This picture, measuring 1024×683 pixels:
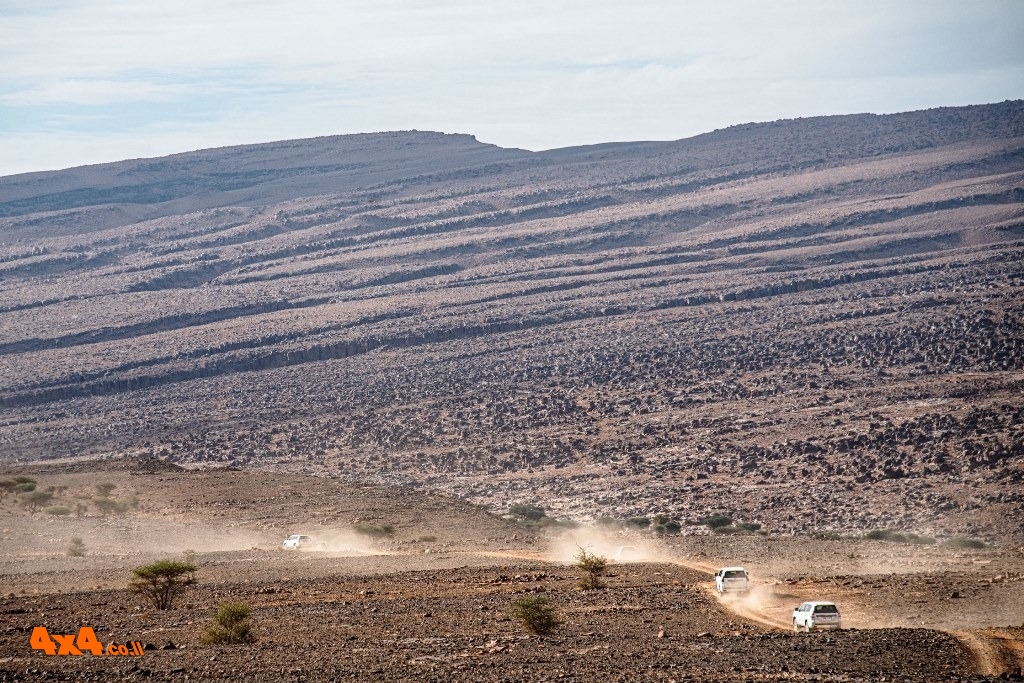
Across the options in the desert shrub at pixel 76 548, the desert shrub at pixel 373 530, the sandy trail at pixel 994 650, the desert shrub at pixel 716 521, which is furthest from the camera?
the desert shrub at pixel 716 521

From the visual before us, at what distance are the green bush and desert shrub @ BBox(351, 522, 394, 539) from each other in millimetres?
17303

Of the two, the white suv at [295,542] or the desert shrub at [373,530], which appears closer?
the white suv at [295,542]

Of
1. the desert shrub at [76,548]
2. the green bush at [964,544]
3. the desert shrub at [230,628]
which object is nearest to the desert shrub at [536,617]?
the desert shrub at [230,628]

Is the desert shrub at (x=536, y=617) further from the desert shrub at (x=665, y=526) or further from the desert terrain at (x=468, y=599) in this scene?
the desert shrub at (x=665, y=526)

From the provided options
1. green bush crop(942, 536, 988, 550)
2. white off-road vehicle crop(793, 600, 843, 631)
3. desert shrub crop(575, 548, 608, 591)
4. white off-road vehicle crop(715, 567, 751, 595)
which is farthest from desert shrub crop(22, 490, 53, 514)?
white off-road vehicle crop(793, 600, 843, 631)

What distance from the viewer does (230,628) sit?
21891 mm

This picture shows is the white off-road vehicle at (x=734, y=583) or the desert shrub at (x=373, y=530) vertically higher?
the white off-road vehicle at (x=734, y=583)

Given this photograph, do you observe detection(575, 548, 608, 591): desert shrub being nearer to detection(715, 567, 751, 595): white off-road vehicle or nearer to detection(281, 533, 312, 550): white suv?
detection(715, 567, 751, 595): white off-road vehicle

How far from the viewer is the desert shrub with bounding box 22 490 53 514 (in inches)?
2021

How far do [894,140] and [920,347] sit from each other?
87.6 m

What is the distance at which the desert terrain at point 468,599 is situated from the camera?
61.2ft

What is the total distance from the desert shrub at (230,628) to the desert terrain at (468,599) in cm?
44

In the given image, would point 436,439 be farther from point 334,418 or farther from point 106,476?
point 106,476

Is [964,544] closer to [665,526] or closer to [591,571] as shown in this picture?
[665,526]
